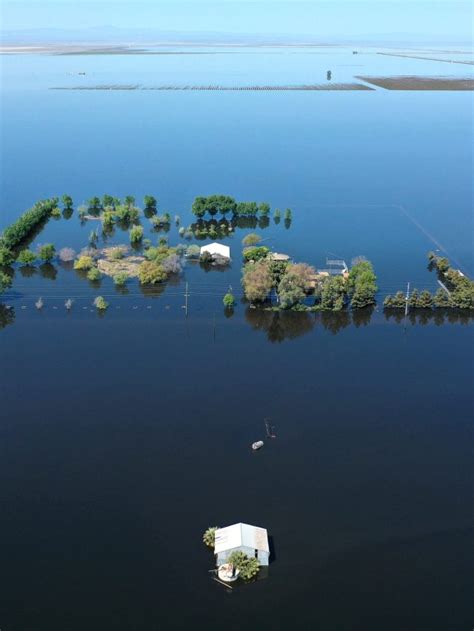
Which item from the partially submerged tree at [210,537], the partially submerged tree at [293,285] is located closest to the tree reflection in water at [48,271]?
the partially submerged tree at [293,285]

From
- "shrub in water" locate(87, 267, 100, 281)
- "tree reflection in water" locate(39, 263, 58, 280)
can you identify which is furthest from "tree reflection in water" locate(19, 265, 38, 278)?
"shrub in water" locate(87, 267, 100, 281)

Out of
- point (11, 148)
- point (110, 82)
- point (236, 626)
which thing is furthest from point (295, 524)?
point (110, 82)

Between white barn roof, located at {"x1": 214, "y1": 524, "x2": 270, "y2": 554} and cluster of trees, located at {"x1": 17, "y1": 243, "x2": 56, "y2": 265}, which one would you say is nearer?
white barn roof, located at {"x1": 214, "y1": 524, "x2": 270, "y2": 554}

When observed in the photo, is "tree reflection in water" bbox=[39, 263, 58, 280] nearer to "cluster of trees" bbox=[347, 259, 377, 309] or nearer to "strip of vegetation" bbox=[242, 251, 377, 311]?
"strip of vegetation" bbox=[242, 251, 377, 311]

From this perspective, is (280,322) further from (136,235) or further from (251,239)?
(136,235)

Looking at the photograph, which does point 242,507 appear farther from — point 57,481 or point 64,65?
point 64,65

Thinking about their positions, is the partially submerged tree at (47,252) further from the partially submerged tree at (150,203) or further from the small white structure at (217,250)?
the partially submerged tree at (150,203)
